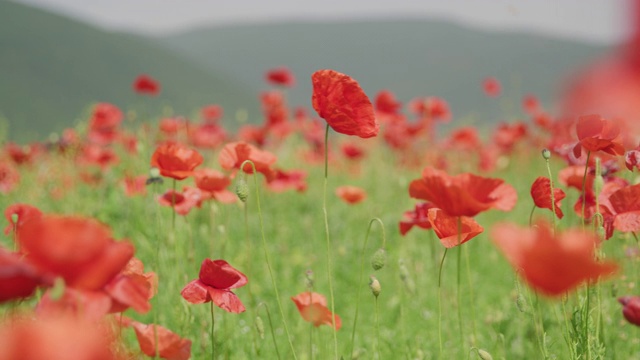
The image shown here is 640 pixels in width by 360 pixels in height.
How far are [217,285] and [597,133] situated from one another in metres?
0.77

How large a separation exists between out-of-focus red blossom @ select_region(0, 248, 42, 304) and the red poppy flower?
673 millimetres

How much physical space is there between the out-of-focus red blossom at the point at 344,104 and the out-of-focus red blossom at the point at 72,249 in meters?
0.63

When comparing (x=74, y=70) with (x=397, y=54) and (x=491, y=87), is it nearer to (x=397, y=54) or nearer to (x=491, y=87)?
(x=491, y=87)

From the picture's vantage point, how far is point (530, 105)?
494 centimetres

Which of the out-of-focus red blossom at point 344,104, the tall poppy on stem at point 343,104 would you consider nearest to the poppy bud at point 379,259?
the tall poppy on stem at point 343,104

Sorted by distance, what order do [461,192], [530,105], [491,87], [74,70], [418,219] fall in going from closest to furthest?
[461,192]
[418,219]
[530,105]
[491,87]
[74,70]

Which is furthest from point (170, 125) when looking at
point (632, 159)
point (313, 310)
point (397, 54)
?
point (397, 54)

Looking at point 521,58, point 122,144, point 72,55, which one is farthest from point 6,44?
point 521,58

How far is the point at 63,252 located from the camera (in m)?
0.54

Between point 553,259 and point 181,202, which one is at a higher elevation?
A: point 553,259

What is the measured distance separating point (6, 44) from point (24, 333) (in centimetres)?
2283

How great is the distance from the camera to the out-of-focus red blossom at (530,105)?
4.87m

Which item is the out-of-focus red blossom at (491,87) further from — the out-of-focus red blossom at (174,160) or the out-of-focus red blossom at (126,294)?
the out-of-focus red blossom at (126,294)

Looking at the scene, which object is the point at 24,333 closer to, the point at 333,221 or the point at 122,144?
the point at 333,221
